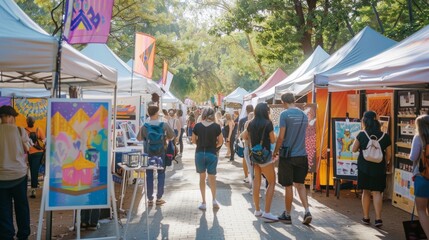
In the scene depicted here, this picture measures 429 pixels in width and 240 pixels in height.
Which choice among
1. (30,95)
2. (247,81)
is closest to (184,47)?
→ (30,95)

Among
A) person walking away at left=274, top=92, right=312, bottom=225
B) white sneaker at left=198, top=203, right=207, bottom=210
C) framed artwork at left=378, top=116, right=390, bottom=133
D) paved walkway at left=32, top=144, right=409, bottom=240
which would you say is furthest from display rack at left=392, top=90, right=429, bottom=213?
white sneaker at left=198, top=203, right=207, bottom=210

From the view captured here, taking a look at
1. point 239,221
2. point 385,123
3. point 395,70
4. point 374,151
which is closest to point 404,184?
point 385,123

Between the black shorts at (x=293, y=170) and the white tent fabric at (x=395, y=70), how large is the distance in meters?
1.51

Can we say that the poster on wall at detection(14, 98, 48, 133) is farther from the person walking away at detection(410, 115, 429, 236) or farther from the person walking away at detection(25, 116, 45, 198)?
the person walking away at detection(410, 115, 429, 236)

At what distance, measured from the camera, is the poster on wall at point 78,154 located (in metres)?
5.53

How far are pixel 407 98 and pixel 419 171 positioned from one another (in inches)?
140

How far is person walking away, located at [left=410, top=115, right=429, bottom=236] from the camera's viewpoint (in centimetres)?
557

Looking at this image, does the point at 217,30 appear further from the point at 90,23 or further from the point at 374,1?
the point at 90,23

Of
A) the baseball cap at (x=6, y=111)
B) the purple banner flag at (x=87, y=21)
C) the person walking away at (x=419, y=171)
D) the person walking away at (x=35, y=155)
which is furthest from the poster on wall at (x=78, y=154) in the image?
the person walking away at (x=35, y=155)

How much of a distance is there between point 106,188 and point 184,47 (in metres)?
19.2

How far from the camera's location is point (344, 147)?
9484 mm

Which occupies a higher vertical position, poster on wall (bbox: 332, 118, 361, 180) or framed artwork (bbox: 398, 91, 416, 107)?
framed artwork (bbox: 398, 91, 416, 107)

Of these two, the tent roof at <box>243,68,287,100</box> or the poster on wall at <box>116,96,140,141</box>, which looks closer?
the poster on wall at <box>116,96,140,141</box>

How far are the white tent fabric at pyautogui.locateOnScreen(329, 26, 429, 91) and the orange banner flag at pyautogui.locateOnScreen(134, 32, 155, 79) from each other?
182 inches
